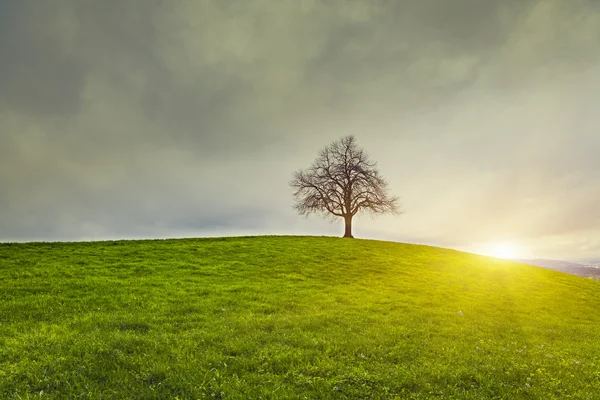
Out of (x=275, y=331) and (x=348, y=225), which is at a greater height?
(x=348, y=225)

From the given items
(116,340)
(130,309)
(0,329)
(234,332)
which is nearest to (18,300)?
(0,329)

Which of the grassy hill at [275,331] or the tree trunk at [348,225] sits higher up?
the tree trunk at [348,225]

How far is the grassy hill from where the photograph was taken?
35.9 feet

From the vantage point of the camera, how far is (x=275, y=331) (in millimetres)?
16141

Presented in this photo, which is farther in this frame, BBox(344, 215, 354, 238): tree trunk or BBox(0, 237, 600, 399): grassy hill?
BBox(344, 215, 354, 238): tree trunk

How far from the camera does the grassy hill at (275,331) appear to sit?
35.9ft

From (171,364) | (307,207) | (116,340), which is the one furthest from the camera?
(307,207)

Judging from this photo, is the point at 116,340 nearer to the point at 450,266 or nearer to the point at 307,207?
the point at 450,266

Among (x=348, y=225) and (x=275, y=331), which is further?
(x=348, y=225)

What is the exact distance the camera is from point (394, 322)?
19.3 metres

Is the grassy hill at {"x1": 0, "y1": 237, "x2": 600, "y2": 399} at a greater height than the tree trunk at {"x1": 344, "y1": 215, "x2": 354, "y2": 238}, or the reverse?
the tree trunk at {"x1": 344, "y1": 215, "x2": 354, "y2": 238}

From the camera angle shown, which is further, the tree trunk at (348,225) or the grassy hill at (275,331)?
the tree trunk at (348,225)

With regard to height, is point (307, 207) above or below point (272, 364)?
above

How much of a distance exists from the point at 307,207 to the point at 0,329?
180ft
